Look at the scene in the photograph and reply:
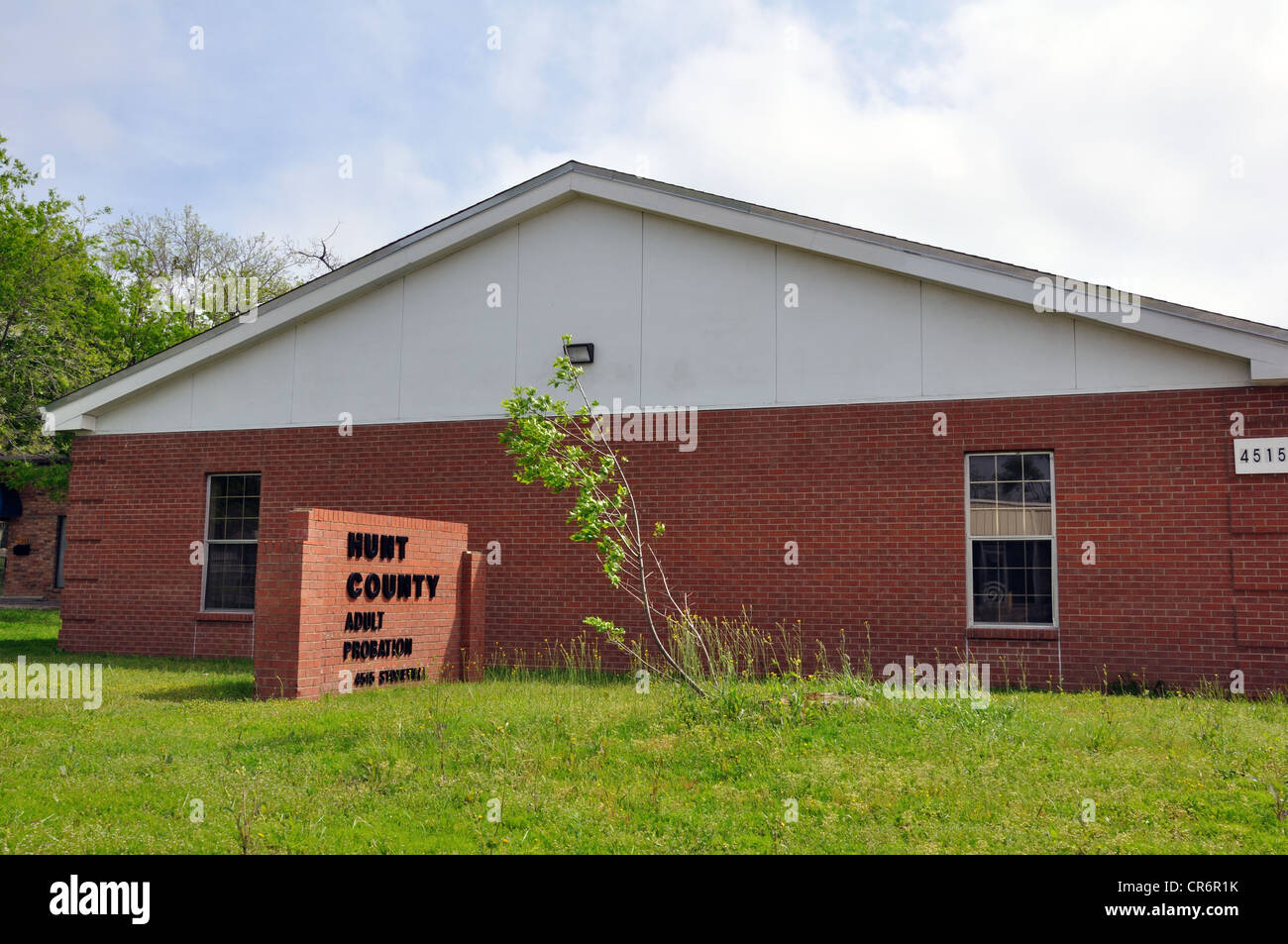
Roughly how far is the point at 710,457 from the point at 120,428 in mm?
9292

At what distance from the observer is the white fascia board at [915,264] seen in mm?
11148

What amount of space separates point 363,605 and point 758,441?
5204 millimetres

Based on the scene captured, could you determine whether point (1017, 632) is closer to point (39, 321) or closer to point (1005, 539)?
point (1005, 539)

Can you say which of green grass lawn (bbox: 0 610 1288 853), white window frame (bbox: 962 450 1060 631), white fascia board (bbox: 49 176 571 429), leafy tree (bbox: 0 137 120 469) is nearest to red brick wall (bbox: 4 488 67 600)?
leafy tree (bbox: 0 137 120 469)

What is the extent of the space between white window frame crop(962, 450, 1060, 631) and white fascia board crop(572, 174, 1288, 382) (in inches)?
69.1

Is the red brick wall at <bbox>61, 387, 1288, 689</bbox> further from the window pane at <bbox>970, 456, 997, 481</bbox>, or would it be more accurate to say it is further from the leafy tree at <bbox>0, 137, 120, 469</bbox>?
the leafy tree at <bbox>0, 137, 120, 469</bbox>

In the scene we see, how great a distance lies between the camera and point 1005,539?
12.2 meters

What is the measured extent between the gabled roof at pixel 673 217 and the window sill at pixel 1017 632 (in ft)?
11.5

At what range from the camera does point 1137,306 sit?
11.6 meters

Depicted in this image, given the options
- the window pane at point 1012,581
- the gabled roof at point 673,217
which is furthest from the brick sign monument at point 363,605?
the window pane at point 1012,581

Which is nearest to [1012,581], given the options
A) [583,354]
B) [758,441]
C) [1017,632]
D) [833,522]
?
[1017,632]

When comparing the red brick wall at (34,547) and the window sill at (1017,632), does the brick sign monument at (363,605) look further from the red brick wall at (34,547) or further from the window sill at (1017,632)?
the red brick wall at (34,547)

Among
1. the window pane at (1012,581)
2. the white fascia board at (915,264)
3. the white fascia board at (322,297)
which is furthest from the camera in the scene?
the white fascia board at (322,297)
